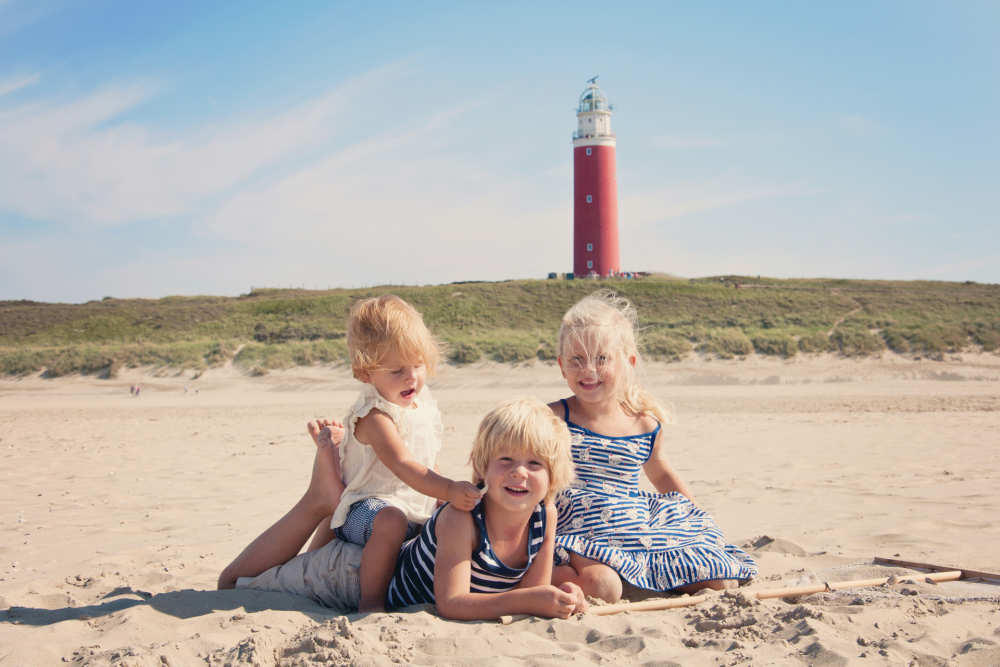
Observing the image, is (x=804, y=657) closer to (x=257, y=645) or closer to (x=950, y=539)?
(x=257, y=645)

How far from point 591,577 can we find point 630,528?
32 cm

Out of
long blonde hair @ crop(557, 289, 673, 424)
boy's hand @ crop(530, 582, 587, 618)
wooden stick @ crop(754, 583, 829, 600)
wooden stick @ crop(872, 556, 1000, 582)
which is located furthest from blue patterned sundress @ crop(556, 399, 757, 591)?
wooden stick @ crop(872, 556, 1000, 582)

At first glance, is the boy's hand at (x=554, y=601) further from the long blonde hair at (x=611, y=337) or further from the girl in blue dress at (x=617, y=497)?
the long blonde hair at (x=611, y=337)

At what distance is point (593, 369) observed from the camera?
11.9ft

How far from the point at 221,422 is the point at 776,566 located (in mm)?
9562

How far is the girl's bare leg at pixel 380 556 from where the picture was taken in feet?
10.4

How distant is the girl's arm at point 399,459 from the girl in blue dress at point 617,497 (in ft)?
2.30

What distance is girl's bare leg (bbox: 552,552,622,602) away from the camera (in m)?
3.34

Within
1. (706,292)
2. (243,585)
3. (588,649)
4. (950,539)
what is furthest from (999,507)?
(706,292)

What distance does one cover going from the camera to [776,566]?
405 centimetres

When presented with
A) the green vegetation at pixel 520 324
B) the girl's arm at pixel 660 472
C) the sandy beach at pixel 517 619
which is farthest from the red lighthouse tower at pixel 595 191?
the girl's arm at pixel 660 472

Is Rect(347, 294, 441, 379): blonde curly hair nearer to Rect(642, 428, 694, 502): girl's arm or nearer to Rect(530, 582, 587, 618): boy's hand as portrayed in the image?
Rect(530, 582, 587, 618): boy's hand

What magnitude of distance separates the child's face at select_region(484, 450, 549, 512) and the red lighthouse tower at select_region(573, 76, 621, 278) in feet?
115

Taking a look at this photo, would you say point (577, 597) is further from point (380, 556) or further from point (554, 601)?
point (380, 556)
